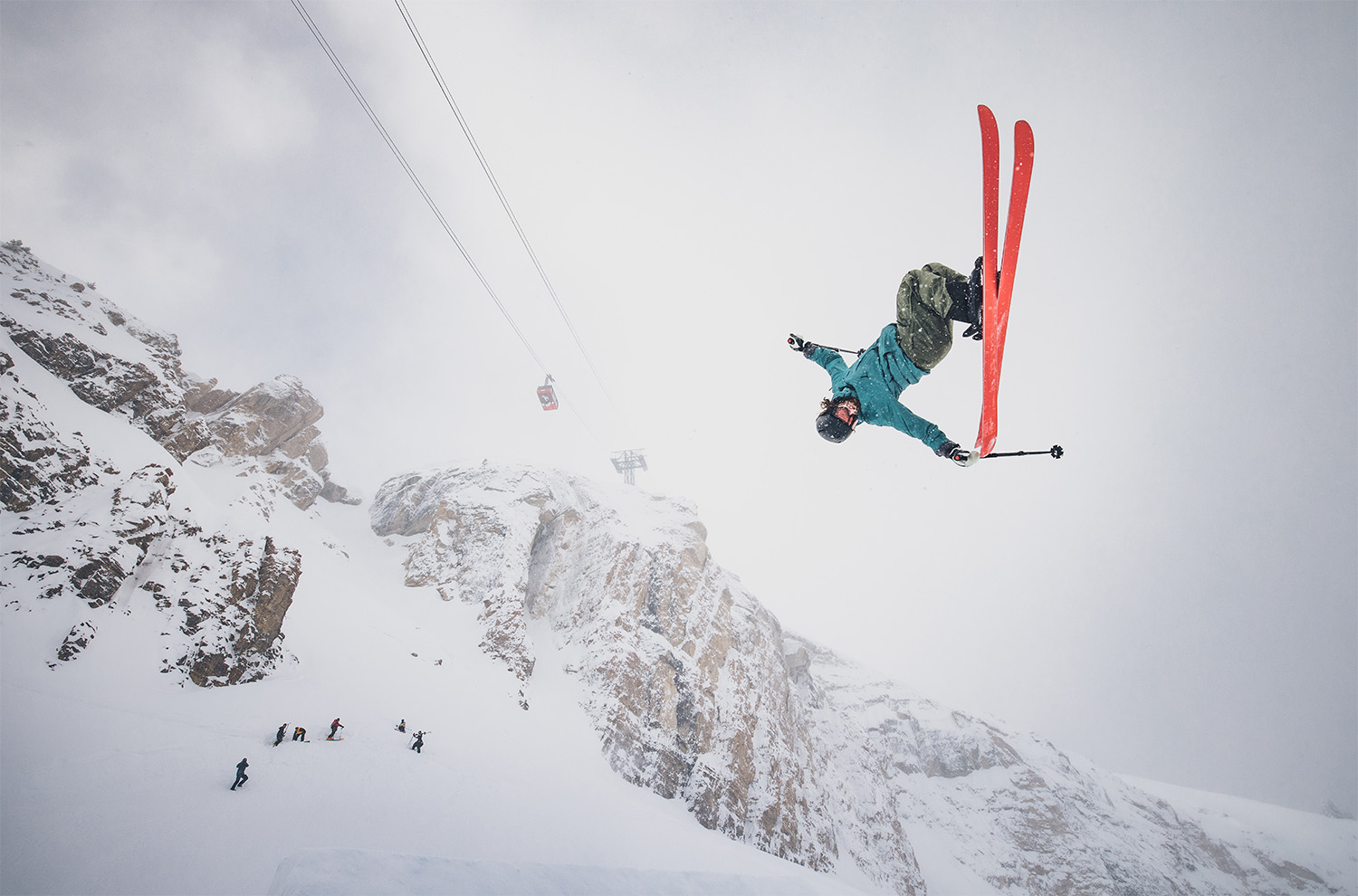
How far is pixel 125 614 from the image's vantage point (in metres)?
13.9

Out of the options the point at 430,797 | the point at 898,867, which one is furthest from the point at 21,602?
the point at 898,867

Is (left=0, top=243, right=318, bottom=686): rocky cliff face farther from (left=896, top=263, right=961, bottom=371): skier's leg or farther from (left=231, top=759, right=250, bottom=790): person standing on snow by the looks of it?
(left=896, top=263, right=961, bottom=371): skier's leg

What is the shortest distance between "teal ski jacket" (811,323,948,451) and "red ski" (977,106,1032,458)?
2.49 feet

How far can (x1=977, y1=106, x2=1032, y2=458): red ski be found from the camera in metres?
3.49

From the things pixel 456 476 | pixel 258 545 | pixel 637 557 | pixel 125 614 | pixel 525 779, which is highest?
pixel 456 476

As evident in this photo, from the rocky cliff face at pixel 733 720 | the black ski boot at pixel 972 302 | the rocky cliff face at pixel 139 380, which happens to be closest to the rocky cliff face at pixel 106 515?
the rocky cliff face at pixel 139 380

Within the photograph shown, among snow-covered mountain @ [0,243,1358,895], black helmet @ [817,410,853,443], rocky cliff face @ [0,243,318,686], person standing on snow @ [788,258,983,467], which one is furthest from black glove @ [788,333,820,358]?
rocky cliff face @ [0,243,318,686]

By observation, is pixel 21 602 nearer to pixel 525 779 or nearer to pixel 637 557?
pixel 525 779

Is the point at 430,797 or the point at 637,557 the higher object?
the point at 637,557

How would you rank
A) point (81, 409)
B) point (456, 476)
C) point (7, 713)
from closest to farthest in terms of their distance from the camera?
1. point (7, 713)
2. point (81, 409)
3. point (456, 476)

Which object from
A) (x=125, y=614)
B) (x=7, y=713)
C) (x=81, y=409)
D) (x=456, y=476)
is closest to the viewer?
(x=7, y=713)

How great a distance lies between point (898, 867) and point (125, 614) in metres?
43.8

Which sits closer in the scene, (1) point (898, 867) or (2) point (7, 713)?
(2) point (7, 713)

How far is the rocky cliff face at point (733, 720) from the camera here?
24.6 meters
